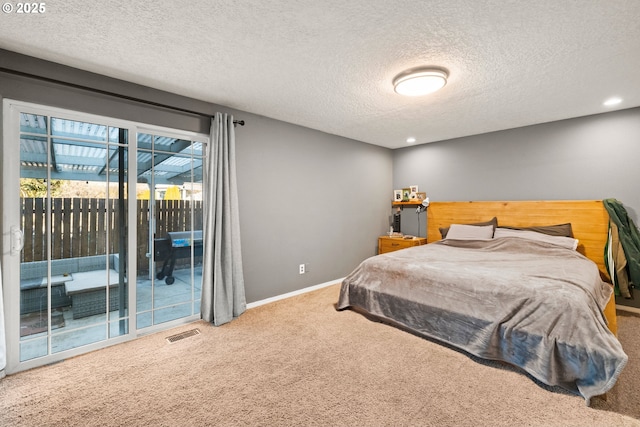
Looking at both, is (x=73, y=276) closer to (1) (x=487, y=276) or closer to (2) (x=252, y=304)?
(2) (x=252, y=304)

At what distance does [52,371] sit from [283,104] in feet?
9.93

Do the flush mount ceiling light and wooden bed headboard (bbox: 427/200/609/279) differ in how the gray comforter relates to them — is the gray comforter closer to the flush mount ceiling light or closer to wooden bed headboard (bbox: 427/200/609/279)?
wooden bed headboard (bbox: 427/200/609/279)

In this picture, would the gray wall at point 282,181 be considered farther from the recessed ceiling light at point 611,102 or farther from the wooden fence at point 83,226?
the recessed ceiling light at point 611,102

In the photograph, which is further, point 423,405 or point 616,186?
point 616,186

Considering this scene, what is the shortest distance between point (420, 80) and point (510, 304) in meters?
1.92

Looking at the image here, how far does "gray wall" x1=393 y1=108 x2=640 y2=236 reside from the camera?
328 centimetres

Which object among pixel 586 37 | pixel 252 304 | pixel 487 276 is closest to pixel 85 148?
pixel 252 304

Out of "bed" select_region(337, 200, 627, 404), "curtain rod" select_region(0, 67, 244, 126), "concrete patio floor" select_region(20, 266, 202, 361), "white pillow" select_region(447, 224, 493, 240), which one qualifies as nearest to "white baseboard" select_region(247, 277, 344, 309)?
"concrete patio floor" select_region(20, 266, 202, 361)

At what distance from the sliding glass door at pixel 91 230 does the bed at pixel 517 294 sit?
201 cm

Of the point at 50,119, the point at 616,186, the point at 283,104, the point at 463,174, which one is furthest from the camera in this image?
the point at 463,174

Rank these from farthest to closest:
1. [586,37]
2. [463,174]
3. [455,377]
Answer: [463,174] → [455,377] → [586,37]

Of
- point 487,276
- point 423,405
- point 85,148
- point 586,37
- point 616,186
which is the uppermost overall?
point 586,37

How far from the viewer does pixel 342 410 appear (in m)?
1.69

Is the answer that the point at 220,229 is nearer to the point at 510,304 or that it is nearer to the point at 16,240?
the point at 16,240
